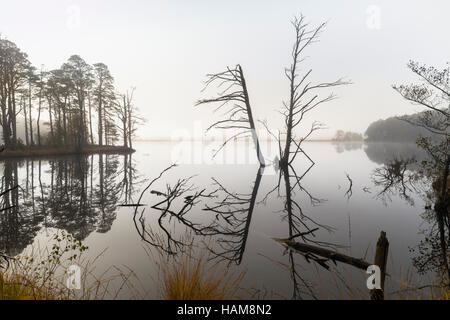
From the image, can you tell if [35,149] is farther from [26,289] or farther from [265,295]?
[265,295]

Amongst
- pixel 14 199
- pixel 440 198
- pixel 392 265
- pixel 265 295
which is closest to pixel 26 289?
pixel 265 295

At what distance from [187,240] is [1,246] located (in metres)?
4.10

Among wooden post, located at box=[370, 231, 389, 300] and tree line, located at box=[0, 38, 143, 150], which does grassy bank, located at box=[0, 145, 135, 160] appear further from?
wooden post, located at box=[370, 231, 389, 300]

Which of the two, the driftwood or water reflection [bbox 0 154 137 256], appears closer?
the driftwood

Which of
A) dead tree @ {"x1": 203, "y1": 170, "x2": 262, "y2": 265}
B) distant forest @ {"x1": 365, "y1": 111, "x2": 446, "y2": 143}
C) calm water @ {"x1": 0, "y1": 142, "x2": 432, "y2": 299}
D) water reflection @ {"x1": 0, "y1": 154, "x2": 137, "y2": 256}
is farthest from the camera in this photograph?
distant forest @ {"x1": 365, "y1": 111, "x2": 446, "y2": 143}

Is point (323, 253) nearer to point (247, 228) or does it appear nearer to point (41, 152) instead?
point (247, 228)

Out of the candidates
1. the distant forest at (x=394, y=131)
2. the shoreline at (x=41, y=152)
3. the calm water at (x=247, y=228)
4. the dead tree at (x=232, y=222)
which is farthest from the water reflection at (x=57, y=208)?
the distant forest at (x=394, y=131)

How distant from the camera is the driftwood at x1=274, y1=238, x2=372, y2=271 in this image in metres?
3.48

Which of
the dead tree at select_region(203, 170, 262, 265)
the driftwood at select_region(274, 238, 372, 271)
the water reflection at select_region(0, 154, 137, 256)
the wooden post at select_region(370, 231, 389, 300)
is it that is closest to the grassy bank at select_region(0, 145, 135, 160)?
the water reflection at select_region(0, 154, 137, 256)

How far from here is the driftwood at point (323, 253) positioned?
348 centimetres

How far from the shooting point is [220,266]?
3805 mm

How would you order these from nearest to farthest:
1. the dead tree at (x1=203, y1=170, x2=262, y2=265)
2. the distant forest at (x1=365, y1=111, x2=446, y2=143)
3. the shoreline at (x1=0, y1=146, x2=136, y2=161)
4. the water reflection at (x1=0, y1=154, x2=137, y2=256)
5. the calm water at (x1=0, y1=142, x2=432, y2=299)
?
the calm water at (x1=0, y1=142, x2=432, y2=299) → the dead tree at (x1=203, y1=170, x2=262, y2=265) → the water reflection at (x1=0, y1=154, x2=137, y2=256) → the shoreline at (x1=0, y1=146, x2=136, y2=161) → the distant forest at (x1=365, y1=111, x2=446, y2=143)

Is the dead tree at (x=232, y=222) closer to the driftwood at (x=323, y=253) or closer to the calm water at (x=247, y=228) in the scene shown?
the calm water at (x=247, y=228)
